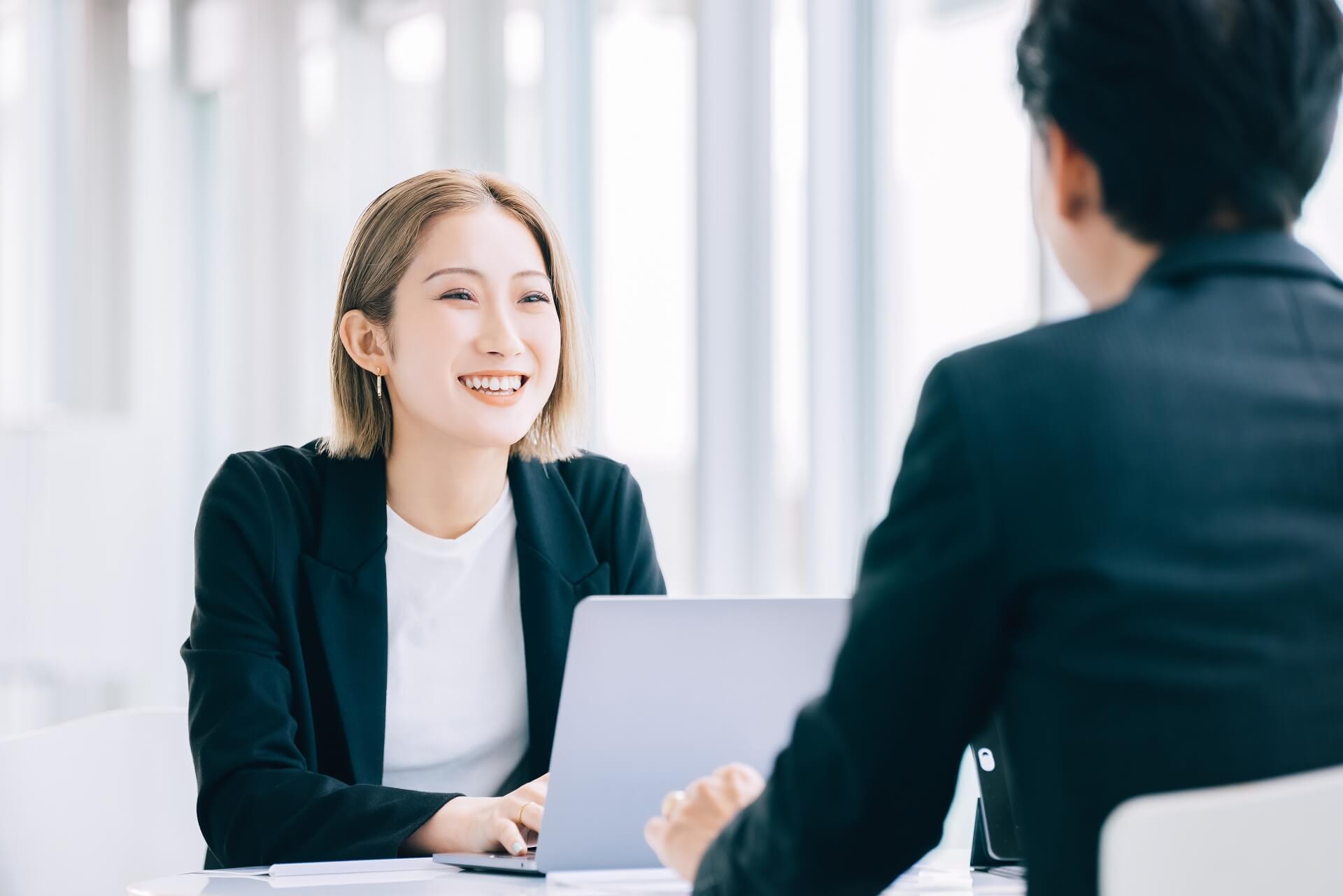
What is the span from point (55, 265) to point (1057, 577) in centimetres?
319

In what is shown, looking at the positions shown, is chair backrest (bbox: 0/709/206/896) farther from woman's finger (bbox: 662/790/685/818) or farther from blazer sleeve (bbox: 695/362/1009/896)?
blazer sleeve (bbox: 695/362/1009/896)

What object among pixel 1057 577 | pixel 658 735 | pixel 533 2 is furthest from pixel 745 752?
pixel 533 2

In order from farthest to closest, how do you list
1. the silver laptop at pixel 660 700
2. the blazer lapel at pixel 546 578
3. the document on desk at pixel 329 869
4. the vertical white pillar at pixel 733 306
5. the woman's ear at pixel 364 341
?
the vertical white pillar at pixel 733 306 → the woman's ear at pixel 364 341 → the blazer lapel at pixel 546 578 → the document on desk at pixel 329 869 → the silver laptop at pixel 660 700

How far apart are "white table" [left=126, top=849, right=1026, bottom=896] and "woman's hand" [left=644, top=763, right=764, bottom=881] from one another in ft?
0.60

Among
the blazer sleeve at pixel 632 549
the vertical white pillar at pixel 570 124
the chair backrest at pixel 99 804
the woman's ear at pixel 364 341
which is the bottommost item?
the chair backrest at pixel 99 804

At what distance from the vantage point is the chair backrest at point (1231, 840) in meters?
0.65

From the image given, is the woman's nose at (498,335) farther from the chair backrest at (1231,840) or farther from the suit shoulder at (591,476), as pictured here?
the chair backrest at (1231,840)

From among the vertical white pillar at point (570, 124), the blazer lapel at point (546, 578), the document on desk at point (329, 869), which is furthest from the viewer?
the vertical white pillar at point (570, 124)

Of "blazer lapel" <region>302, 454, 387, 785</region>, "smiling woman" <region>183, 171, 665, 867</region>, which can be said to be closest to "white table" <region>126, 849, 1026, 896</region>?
"smiling woman" <region>183, 171, 665, 867</region>

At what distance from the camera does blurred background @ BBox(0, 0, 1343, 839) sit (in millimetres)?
2666

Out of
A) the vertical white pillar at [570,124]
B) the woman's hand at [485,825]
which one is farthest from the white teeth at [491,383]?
the vertical white pillar at [570,124]

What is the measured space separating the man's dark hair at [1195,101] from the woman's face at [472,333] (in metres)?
1.02

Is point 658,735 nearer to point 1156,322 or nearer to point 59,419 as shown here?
point 1156,322

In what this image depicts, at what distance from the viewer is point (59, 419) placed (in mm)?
3361
